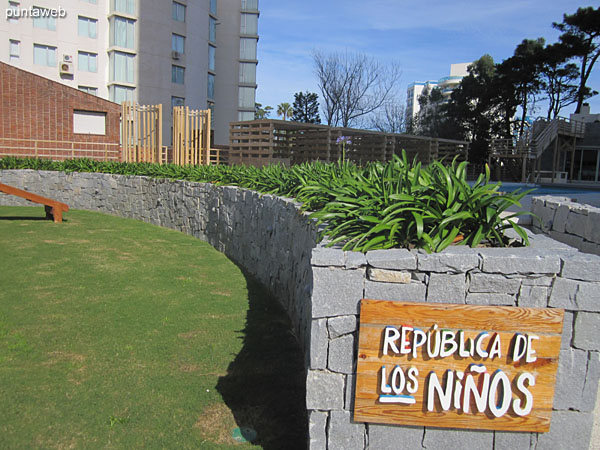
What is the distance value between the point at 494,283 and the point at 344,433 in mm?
1214

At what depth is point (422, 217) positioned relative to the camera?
3164 millimetres

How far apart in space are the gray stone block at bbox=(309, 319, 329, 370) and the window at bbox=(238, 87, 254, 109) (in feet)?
130

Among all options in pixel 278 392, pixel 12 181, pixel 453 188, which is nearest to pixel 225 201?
pixel 278 392

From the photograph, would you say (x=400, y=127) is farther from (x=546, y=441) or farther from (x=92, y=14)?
(x=546, y=441)

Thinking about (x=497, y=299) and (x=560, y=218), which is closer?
(x=497, y=299)

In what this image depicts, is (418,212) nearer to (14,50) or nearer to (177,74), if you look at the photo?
(14,50)

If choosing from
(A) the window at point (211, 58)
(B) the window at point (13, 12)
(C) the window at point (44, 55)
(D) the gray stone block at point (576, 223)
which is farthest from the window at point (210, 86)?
(D) the gray stone block at point (576, 223)

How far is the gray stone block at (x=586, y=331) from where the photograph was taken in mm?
2750

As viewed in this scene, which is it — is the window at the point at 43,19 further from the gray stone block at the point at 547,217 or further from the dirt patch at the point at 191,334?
the gray stone block at the point at 547,217

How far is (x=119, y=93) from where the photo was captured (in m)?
32.3

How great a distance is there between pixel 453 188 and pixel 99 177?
42.5 ft

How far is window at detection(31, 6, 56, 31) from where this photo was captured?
1152 inches

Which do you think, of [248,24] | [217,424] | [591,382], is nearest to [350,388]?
[217,424]

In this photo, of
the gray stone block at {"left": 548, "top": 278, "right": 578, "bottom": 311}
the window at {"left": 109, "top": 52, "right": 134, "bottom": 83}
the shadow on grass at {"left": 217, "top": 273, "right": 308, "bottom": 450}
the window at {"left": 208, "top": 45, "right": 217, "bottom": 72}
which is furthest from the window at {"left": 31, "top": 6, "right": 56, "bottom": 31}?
the gray stone block at {"left": 548, "top": 278, "right": 578, "bottom": 311}
